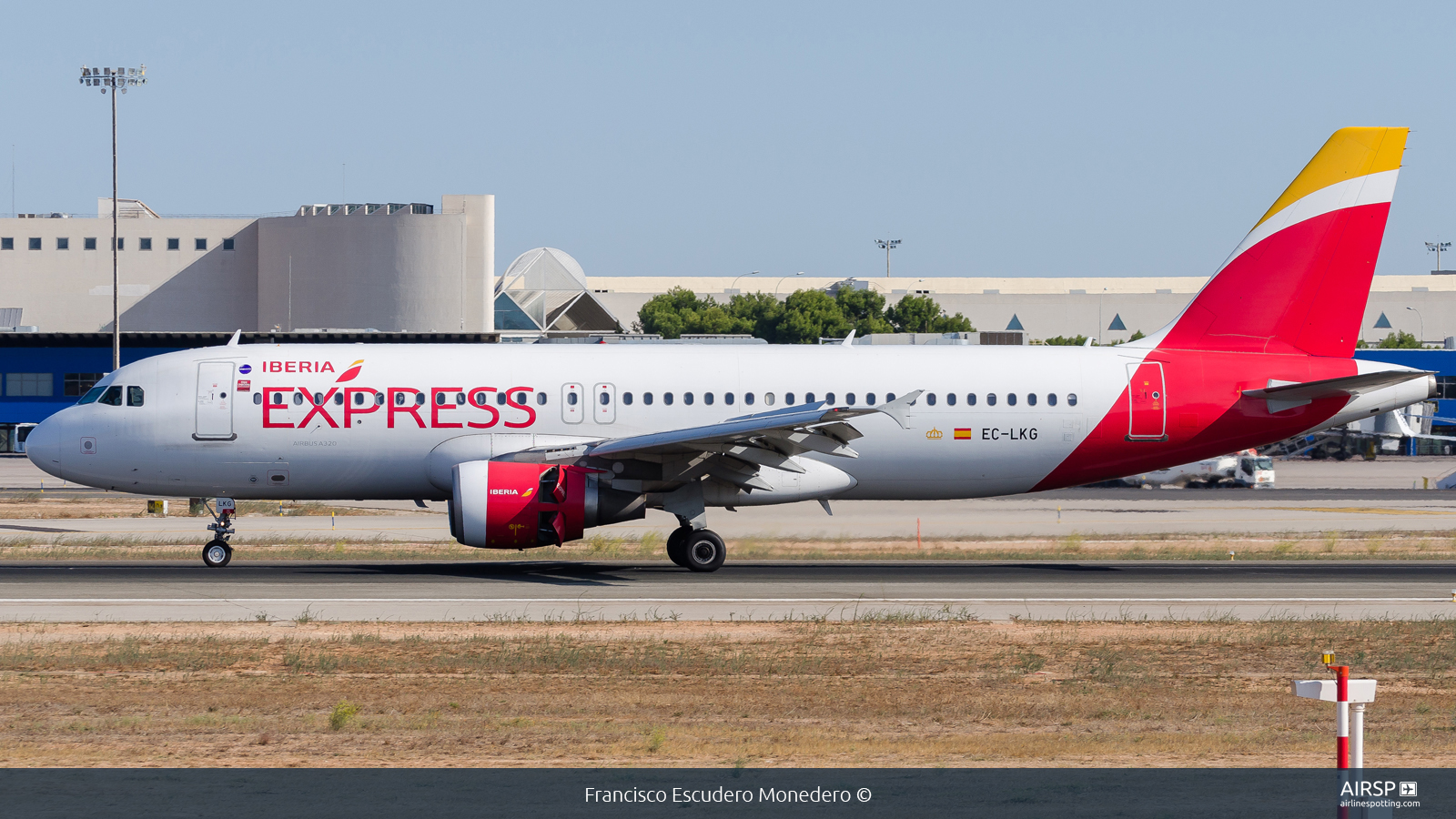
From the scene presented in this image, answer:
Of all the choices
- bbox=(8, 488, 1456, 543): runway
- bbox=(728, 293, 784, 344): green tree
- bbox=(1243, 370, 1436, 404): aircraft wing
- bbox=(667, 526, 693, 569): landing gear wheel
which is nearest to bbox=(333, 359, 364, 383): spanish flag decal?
bbox=(667, 526, 693, 569): landing gear wheel

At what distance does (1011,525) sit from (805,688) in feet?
91.8

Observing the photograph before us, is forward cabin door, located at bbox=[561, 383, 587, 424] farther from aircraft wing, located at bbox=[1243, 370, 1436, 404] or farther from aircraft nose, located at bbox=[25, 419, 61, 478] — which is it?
aircraft wing, located at bbox=[1243, 370, 1436, 404]

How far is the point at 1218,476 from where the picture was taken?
220 ft

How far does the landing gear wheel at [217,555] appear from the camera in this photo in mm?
27125

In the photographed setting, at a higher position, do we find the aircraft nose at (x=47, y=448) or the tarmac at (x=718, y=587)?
the aircraft nose at (x=47, y=448)

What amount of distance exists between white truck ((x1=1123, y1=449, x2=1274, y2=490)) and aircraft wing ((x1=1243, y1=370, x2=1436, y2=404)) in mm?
38387

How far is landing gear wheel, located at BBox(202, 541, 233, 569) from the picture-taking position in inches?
1068

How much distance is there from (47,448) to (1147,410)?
72.4ft

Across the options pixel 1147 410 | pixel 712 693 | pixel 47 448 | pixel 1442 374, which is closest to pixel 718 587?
pixel 712 693

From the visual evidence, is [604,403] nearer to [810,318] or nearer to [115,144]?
[115,144]

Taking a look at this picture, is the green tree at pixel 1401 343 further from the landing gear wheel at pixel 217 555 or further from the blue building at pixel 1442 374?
the landing gear wheel at pixel 217 555

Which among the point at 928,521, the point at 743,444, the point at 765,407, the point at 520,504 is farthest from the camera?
the point at 928,521

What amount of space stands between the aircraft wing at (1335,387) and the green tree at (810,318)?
108m
